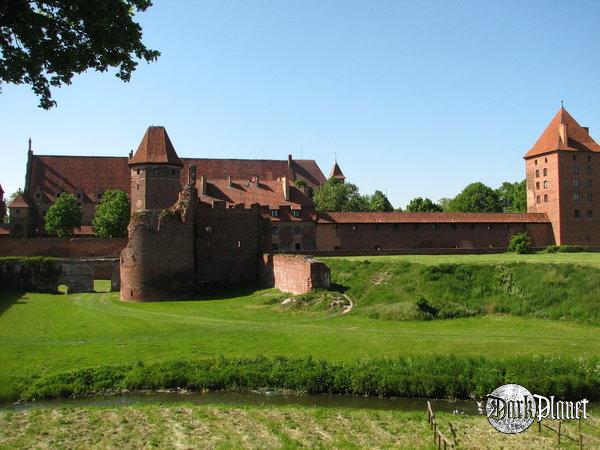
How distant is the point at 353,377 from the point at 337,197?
55.3m

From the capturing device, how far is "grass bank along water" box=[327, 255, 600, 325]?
82.0 ft

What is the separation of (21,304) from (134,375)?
18393 mm

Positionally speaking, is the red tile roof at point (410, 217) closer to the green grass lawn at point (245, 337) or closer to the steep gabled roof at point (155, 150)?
the steep gabled roof at point (155, 150)

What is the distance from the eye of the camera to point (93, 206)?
244 ft

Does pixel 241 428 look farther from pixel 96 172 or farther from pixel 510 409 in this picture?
pixel 96 172

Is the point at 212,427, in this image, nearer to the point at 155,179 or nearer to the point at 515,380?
the point at 515,380

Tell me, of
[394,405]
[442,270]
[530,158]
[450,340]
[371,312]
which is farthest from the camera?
[530,158]

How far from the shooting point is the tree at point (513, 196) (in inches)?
3392

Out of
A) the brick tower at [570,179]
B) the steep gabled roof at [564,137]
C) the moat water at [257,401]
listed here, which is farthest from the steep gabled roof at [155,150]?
the steep gabled roof at [564,137]

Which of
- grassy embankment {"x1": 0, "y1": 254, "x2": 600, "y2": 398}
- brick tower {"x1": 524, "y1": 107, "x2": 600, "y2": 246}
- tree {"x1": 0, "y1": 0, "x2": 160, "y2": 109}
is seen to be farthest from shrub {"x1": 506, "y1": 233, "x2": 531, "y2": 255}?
tree {"x1": 0, "y1": 0, "x2": 160, "y2": 109}

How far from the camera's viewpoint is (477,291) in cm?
2778

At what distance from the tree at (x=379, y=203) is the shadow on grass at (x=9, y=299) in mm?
49804

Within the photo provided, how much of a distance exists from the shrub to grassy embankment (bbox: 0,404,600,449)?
4103 cm

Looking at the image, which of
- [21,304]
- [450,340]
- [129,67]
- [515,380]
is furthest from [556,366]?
[21,304]
